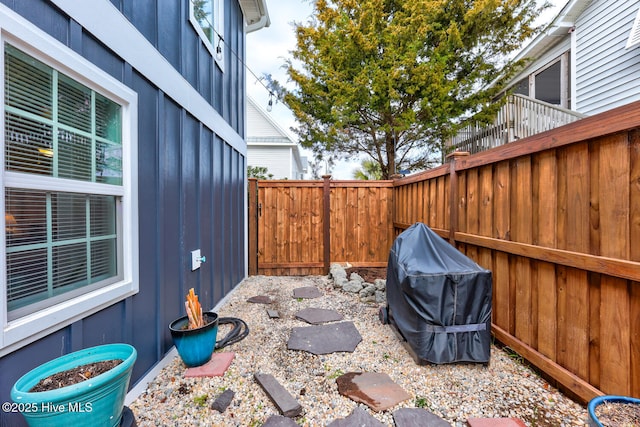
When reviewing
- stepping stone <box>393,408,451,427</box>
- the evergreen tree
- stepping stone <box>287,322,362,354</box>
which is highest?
the evergreen tree

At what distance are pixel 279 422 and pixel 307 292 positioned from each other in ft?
8.52

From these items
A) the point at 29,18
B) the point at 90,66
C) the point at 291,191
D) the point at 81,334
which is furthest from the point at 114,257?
the point at 291,191

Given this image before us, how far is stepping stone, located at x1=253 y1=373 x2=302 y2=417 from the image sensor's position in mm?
1721

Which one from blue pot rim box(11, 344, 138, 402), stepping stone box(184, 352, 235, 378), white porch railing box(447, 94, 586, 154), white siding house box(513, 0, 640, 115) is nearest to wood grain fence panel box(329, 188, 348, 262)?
stepping stone box(184, 352, 235, 378)

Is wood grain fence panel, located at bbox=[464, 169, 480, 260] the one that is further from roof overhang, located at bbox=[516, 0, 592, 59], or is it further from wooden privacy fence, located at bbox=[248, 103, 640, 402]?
roof overhang, located at bbox=[516, 0, 592, 59]

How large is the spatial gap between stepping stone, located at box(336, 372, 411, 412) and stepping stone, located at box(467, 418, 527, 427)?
1.32ft

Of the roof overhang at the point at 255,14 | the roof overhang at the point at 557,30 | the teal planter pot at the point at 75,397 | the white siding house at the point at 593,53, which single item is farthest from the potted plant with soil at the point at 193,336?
the roof overhang at the point at 557,30

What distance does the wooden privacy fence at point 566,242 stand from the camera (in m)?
1.48

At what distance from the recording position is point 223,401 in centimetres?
182

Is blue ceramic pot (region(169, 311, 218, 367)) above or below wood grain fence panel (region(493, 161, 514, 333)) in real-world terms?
below

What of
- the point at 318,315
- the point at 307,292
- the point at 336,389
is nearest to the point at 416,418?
the point at 336,389

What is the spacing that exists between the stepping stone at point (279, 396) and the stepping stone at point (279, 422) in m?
0.04

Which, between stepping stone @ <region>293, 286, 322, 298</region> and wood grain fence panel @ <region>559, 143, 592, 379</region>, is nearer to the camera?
wood grain fence panel @ <region>559, 143, 592, 379</region>

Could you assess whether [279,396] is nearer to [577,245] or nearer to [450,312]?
[450,312]
